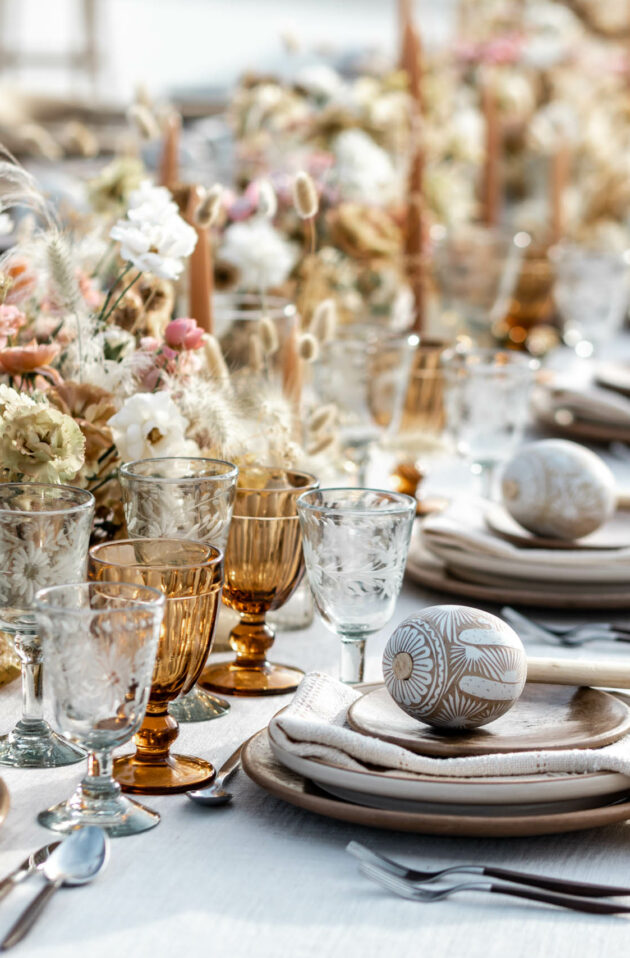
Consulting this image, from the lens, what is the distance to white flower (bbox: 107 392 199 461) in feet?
3.32

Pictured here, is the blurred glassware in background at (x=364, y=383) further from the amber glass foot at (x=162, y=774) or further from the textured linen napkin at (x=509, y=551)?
the amber glass foot at (x=162, y=774)

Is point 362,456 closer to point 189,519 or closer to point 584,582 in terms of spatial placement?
point 584,582

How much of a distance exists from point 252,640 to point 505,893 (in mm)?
402

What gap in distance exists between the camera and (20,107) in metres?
4.84

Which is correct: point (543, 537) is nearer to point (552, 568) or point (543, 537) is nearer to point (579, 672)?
point (552, 568)

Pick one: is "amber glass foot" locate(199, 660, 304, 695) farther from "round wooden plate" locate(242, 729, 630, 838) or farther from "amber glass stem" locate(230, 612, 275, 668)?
"round wooden plate" locate(242, 729, 630, 838)

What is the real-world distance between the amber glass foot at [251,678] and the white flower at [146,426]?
183mm

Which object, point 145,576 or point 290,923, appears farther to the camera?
point 145,576

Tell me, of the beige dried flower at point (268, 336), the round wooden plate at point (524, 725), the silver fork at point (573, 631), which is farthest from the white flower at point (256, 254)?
the round wooden plate at point (524, 725)

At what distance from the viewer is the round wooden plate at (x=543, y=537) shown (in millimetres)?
1298

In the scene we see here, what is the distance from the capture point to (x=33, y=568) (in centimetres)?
83

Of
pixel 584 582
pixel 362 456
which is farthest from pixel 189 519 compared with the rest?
pixel 362 456

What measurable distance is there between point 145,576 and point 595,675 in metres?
0.32

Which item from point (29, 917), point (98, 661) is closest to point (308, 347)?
point (98, 661)
